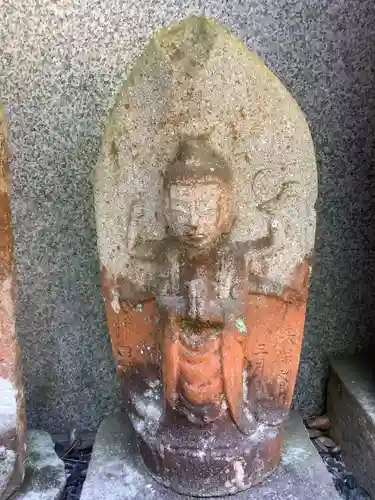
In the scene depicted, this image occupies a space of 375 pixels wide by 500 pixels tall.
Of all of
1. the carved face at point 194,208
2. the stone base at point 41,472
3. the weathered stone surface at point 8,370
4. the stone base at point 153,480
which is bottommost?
the stone base at point 41,472

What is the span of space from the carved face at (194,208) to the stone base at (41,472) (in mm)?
855

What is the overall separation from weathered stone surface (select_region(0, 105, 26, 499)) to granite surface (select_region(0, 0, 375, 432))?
1.59 ft

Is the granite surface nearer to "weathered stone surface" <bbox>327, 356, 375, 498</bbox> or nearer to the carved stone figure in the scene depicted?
"weathered stone surface" <bbox>327, 356, 375, 498</bbox>

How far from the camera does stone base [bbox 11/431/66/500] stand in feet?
5.79

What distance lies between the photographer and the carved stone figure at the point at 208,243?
4.85 feet

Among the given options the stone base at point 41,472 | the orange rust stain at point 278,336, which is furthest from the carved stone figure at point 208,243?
the stone base at point 41,472

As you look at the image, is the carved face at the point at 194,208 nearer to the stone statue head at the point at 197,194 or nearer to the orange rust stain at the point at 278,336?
the stone statue head at the point at 197,194

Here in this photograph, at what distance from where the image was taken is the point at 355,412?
194 cm

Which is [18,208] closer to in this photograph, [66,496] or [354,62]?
[66,496]

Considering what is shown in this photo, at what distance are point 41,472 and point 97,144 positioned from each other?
103cm

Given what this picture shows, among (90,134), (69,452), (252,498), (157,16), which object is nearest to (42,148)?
(90,134)

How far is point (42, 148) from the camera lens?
209 centimetres

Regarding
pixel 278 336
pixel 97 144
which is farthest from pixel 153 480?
pixel 97 144

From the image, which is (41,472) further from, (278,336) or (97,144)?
(97,144)
